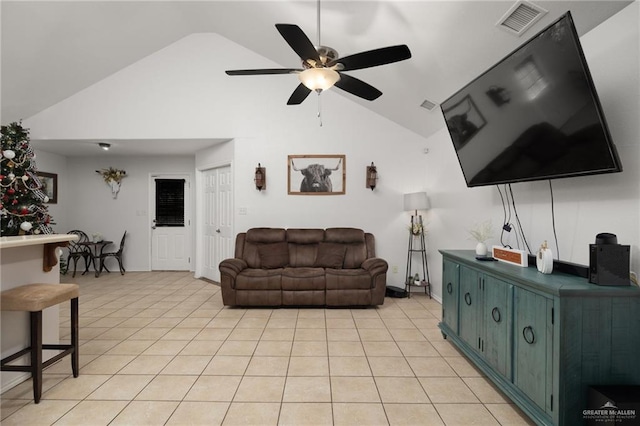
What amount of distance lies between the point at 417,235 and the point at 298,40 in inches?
138

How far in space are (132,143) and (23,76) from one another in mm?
1495

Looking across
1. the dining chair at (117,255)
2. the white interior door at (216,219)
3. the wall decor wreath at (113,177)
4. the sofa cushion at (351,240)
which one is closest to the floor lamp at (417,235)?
the sofa cushion at (351,240)

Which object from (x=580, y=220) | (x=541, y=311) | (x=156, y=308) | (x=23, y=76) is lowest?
(x=156, y=308)

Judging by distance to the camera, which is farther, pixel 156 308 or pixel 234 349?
pixel 156 308

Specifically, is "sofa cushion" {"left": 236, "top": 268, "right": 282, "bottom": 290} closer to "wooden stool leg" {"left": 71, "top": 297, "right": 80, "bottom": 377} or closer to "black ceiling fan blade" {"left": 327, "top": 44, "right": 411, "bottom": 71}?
"wooden stool leg" {"left": 71, "top": 297, "right": 80, "bottom": 377}

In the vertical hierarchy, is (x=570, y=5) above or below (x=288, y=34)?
above

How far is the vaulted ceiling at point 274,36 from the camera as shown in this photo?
250 cm

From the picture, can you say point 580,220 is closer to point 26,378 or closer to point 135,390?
point 135,390

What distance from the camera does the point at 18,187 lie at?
3.71 m

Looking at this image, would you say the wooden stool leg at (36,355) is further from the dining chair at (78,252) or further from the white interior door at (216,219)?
the dining chair at (78,252)

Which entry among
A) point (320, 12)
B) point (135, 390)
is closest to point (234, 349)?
point (135, 390)

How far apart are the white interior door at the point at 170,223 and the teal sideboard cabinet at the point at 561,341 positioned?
19.3 feet

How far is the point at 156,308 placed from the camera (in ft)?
13.0

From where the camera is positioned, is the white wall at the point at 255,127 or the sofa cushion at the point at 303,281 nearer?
the sofa cushion at the point at 303,281
